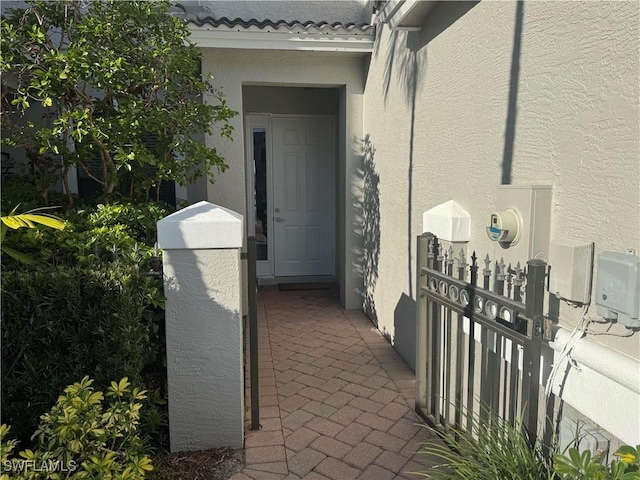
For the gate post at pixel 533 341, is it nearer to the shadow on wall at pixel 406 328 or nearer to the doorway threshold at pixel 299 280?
the shadow on wall at pixel 406 328

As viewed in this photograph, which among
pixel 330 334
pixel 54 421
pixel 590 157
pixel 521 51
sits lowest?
pixel 330 334

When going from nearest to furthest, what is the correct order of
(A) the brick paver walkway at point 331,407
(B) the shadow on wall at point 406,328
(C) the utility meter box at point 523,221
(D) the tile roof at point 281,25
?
(C) the utility meter box at point 523,221
(A) the brick paver walkway at point 331,407
(B) the shadow on wall at point 406,328
(D) the tile roof at point 281,25

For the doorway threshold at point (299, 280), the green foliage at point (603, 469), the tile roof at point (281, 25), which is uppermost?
the tile roof at point (281, 25)

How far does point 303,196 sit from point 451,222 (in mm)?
5114

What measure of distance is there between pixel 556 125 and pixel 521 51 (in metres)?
0.60

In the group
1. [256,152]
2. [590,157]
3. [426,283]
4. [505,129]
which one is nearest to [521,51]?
[505,129]

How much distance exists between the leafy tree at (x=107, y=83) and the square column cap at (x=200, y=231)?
4.84 ft

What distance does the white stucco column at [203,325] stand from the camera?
9.54 ft

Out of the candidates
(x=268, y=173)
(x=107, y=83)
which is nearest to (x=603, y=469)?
(x=107, y=83)

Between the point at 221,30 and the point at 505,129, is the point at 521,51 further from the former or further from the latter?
the point at 221,30

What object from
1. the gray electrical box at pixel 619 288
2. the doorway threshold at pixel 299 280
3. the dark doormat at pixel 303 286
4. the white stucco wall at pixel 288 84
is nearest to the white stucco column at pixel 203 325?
the gray electrical box at pixel 619 288

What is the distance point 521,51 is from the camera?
2688 millimetres

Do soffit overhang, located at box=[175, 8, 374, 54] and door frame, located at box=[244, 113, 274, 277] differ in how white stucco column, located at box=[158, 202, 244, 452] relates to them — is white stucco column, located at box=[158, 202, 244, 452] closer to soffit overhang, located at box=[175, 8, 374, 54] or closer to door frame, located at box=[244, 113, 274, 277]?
soffit overhang, located at box=[175, 8, 374, 54]

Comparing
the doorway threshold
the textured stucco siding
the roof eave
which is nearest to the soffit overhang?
the roof eave
